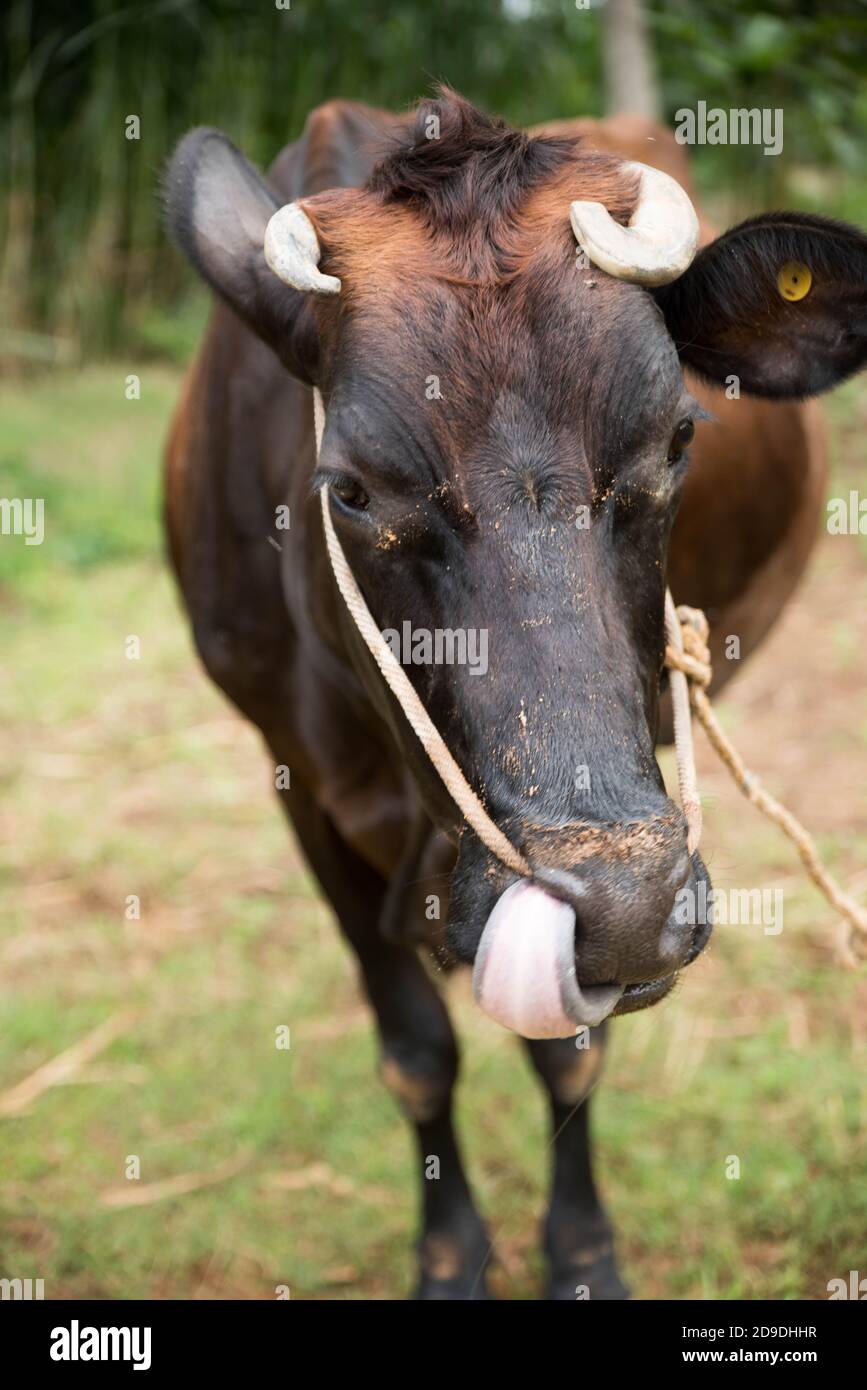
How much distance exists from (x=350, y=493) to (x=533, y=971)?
2.88 ft

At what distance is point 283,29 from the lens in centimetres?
1115

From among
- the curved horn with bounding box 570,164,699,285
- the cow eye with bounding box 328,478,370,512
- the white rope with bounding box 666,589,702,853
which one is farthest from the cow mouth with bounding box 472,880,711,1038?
the curved horn with bounding box 570,164,699,285

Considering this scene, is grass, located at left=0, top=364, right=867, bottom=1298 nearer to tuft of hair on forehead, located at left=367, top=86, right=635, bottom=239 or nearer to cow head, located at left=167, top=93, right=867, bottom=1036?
cow head, located at left=167, top=93, right=867, bottom=1036

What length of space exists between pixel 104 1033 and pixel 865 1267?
2571 millimetres

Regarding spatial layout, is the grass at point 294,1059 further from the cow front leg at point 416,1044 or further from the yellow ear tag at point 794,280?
the yellow ear tag at point 794,280

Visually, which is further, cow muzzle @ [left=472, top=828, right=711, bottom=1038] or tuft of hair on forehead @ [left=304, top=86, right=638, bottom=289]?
tuft of hair on forehead @ [left=304, top=86, right=638, bottom=289]

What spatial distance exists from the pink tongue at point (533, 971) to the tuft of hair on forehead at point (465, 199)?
1025 millimetres

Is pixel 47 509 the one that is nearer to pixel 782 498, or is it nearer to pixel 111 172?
pixel 111 172

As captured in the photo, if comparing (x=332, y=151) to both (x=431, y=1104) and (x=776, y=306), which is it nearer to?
(x=776, y=306)

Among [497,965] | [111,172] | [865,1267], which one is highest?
[111,172]

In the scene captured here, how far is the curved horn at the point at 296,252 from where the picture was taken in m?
2.37

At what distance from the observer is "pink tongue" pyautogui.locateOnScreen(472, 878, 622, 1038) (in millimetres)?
1920

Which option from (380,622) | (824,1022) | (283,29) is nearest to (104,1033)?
(824,1022)

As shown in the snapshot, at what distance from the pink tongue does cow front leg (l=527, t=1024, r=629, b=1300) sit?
1.70 meters
